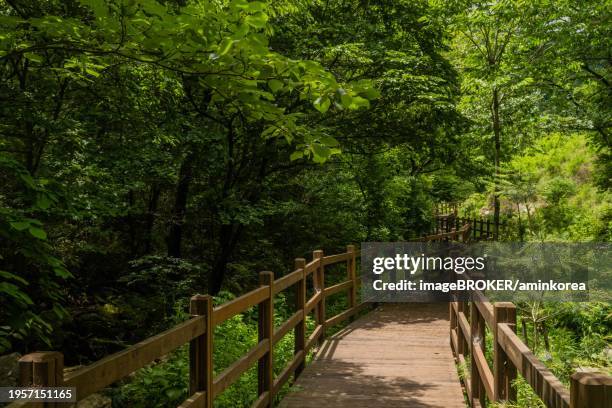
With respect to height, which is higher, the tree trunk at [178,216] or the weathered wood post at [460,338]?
the tree trunk at [178,216]

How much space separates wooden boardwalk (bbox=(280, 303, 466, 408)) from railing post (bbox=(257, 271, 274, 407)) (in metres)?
0.53

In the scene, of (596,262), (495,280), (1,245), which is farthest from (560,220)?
(1,245)

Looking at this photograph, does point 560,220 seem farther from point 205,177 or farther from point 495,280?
point 205,177

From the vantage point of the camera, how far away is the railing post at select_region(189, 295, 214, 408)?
139 inches

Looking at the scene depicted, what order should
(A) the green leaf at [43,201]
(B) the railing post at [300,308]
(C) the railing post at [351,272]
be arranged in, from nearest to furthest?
(A) the green leaf at [43,201] → (B) the railing post at [300,308] → (C) the railing post at [351,272]

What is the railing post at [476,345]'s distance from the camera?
5.05 metres

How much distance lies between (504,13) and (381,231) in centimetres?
606

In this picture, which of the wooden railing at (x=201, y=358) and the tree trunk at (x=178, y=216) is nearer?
the wooden railing at (x=201, y=358)

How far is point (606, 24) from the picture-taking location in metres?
12.5

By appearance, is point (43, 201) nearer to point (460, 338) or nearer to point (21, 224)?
point (21, 224)

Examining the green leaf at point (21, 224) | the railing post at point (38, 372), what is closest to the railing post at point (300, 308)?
the green leaf at point (21, 224)

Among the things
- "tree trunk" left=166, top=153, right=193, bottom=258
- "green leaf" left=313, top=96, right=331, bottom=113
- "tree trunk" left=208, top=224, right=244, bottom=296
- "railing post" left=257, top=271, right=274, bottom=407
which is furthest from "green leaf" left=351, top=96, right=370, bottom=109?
"tree trunk" left=208, top=224, right=244, bottom=296

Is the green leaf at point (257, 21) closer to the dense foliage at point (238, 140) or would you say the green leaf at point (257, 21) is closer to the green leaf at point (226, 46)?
the dense foliage at point (238, 140)

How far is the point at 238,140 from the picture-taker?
36.9 ft
